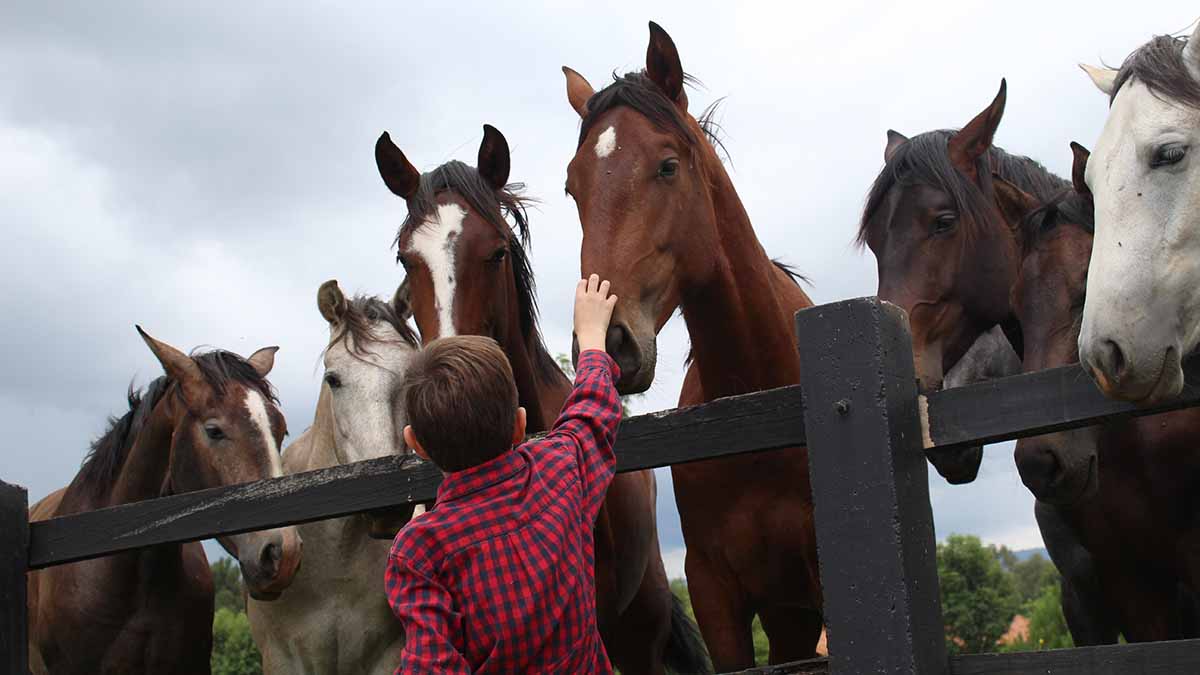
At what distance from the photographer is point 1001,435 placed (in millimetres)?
2414

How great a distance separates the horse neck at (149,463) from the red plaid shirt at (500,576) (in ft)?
12.9

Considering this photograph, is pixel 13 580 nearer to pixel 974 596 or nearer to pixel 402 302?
pixel 402 302

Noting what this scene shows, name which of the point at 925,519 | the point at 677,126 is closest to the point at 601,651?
the point at 925,519

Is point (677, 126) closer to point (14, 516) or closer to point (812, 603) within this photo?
point (812, 603)

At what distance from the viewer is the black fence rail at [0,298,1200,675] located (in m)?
2.34

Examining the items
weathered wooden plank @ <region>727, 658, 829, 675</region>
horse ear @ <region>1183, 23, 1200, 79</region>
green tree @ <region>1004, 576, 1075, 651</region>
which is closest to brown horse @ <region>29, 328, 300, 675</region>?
weathered wooden plank @ <region>727, 658, 829, 675</region>

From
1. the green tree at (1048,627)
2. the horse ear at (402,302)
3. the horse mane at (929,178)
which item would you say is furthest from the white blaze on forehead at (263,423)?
the green tree at (1048,627)

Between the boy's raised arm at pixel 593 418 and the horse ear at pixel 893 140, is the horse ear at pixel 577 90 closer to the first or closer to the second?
the horse ear at pixel 893 140

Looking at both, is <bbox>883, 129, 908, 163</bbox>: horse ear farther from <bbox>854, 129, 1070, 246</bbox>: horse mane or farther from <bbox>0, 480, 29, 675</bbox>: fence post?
<bbox>0, 480, 29, 675</bbox>: fence post

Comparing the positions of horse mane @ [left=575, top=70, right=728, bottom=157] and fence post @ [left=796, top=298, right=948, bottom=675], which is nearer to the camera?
fence post @ [left=796, top=298, right=948, bottom=675]

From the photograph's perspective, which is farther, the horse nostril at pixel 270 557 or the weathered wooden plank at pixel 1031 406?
the horse nostril at pixel 270 557

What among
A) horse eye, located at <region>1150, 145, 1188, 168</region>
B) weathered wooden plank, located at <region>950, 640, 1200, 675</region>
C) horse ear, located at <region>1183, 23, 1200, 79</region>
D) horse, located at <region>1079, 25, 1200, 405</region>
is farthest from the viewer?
horse ear, located at <region>1183, 23, 1200, 79</region>

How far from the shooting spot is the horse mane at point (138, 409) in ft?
18.6

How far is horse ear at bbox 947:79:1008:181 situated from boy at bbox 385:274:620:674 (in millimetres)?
2791
